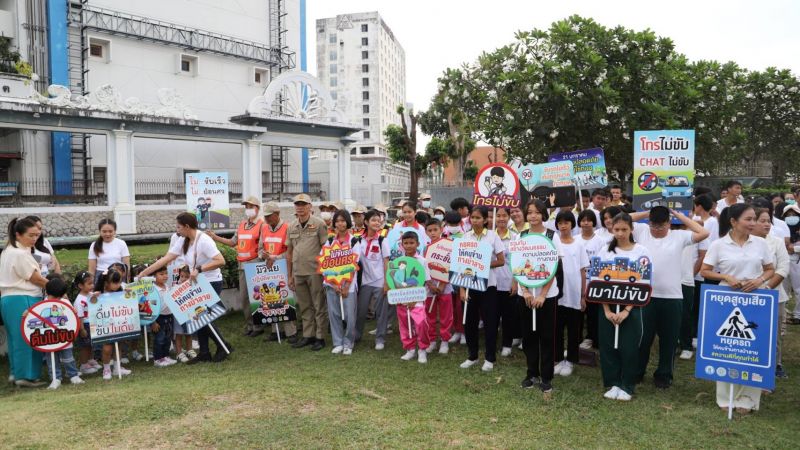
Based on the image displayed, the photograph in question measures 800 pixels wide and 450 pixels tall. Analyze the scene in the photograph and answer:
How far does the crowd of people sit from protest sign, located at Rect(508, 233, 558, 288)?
11cm

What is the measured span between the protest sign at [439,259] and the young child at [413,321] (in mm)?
80

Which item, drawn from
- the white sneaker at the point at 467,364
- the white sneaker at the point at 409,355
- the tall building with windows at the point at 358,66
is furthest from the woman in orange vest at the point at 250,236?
the tall building with windows at the point at 358,66

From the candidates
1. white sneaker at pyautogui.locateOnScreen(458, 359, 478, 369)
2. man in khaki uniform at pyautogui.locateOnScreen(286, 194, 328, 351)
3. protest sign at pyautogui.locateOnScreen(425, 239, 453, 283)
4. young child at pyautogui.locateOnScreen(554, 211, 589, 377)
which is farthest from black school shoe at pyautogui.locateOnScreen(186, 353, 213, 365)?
young child at pyautogui.locateOnScreen(554, 211, 589, 377)

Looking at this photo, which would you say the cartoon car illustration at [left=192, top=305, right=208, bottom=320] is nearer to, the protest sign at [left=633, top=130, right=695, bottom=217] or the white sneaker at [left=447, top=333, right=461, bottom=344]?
the white sneaker at [left=447, top=333, right=461, bottom=344]

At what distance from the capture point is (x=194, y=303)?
7.11m

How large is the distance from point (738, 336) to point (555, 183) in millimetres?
4600

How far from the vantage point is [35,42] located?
22.8 metres

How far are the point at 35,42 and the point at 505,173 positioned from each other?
2287 centimetres

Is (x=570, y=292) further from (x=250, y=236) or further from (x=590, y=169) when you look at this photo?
(x=590, y=169)

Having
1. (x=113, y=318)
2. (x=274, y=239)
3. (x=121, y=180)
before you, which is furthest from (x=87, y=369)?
(x=121, y=180)

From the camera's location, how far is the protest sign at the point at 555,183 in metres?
8.80

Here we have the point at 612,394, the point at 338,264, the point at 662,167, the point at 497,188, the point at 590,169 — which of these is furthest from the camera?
the point at 590,169

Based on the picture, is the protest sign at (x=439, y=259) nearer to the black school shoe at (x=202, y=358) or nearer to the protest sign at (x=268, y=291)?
the protest sign at (x=268, y=291)

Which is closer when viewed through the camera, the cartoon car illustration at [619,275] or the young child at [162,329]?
the cartoon car illustration at [619,275]
